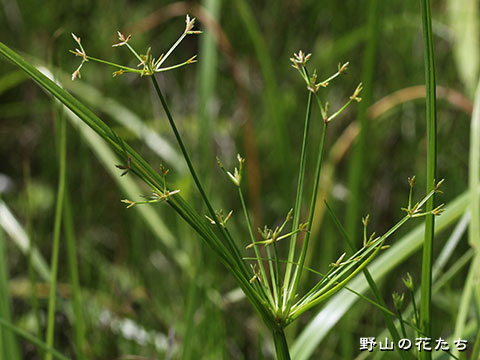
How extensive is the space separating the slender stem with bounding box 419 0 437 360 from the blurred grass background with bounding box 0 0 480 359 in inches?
12.4

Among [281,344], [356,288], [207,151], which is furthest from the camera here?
[207,151]

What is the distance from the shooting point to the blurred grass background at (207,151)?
1.02m

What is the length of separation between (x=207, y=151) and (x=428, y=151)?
23.4 inches

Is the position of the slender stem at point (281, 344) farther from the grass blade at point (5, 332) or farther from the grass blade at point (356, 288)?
the grass blade at point (5, 332)

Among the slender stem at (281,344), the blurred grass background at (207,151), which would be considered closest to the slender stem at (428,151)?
the slender stem at (281,344)

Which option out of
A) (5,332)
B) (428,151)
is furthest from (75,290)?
(428,151)

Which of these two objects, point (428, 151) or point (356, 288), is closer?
point (428, 151)

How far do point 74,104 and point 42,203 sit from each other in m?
1.42

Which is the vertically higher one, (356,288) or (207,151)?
(207,151)

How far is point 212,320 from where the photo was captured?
85 cm

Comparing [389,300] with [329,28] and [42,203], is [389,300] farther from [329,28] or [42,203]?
[329,28]

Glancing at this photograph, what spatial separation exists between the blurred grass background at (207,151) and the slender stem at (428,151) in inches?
12.4

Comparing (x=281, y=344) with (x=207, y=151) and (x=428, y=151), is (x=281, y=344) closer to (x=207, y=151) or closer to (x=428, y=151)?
(x=428, y=151)

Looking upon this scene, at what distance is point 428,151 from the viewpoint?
42cm
